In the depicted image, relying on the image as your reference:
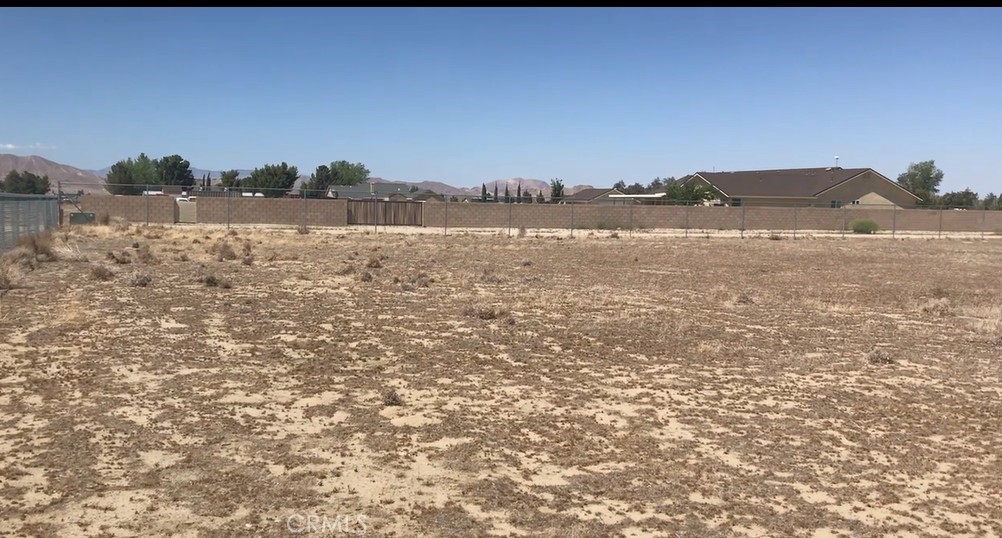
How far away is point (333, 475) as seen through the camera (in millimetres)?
6570

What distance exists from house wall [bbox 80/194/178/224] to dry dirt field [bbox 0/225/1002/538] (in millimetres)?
34893

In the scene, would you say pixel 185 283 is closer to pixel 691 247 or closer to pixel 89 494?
pixel 89 494

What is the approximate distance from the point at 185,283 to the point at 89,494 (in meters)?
13.8

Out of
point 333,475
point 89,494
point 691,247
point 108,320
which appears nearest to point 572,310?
point 108,320

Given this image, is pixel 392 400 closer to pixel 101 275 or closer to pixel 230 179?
pixel 101 275

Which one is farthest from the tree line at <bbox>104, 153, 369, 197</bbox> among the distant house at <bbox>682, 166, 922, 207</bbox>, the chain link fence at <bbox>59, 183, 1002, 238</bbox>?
the distant house at <bbox>682, 166, 922, 207</bbox>

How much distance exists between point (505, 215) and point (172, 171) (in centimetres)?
7094

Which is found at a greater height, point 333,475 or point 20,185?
point 20,185

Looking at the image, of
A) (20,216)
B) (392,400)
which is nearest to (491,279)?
(392,400)

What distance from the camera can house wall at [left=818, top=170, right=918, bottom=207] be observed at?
275 feet

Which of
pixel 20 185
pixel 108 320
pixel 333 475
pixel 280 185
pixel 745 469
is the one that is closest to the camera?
pixel 333 475

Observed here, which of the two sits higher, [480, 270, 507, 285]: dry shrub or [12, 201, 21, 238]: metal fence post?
[12, 201, 21, 238]: metal fence post

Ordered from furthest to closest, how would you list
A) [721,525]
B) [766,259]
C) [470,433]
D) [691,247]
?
1. [691,247]
2. [766,259]
3. [470,433]
4. [721,525]

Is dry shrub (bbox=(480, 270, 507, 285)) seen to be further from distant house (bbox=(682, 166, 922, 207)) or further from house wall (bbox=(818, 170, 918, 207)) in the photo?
house wall (bbox=(818, 170, 918, 207))
